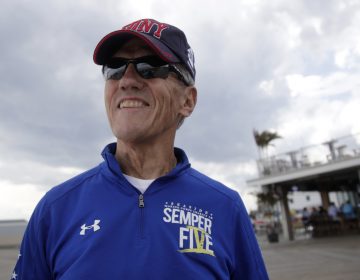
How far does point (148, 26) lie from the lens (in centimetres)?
177

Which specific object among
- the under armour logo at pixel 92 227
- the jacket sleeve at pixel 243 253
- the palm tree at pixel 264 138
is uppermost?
the palm tree at pixel 264 138

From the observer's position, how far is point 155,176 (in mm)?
1813

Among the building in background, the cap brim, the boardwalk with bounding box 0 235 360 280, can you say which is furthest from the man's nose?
the building in background

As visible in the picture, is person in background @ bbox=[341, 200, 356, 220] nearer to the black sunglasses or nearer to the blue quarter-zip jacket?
the blue quarter-zip jacket

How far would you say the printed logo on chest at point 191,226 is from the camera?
154cm

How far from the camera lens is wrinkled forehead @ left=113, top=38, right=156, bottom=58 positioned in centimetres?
175

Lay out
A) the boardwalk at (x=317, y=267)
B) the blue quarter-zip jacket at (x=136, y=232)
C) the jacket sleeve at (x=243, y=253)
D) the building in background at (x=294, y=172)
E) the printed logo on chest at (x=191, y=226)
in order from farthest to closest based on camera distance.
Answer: the building in background at (x=294, y=172) → the boardwalk at (x=317, y=267) → the jacket sleeve at (x=243, y=253) → the printed logo on chest at (x=191, y=226) → the blue quarter-zip jacket at (x=136, y=232)

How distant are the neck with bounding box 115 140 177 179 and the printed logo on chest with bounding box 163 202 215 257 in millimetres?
247

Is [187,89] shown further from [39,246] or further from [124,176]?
[39,246]

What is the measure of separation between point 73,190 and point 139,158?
34 cm

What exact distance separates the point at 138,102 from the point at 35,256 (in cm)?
82

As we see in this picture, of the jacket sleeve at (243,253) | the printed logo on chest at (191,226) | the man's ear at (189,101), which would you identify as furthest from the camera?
the man's ear at (189,101)

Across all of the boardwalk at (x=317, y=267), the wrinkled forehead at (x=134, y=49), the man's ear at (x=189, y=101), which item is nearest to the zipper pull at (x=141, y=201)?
the man's ear at (x=189, y=101)

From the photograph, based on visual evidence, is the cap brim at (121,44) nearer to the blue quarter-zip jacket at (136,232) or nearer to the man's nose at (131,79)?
the man's nose at (131,79)
